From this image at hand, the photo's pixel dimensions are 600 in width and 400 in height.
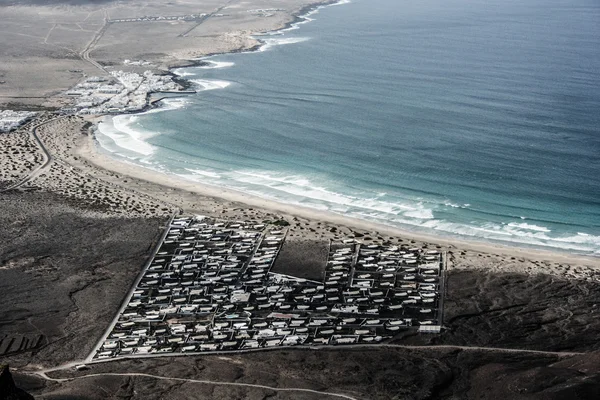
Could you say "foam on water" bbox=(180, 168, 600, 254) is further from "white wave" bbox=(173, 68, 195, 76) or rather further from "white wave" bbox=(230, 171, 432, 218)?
"white wave" bbox=(173, 68, 195, 76)

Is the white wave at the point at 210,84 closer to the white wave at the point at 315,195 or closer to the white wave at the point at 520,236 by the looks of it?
the white wave at the point at 315,195

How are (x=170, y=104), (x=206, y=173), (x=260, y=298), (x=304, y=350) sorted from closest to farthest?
(x=304, y=350), (x=260, y=298), (x=206, y=173), (x=170, y=104)

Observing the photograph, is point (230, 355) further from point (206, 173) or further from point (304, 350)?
point (206, 173)

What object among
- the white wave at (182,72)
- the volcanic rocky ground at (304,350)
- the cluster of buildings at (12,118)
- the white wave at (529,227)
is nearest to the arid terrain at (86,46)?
the white wave at (182,72)

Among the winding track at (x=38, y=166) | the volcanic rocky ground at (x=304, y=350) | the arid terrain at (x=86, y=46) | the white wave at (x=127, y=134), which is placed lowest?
the white wave at (x=127, y=134)

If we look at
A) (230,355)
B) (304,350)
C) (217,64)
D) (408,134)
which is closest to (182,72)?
(217,64)

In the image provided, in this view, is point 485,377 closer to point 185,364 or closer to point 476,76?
point 185,364

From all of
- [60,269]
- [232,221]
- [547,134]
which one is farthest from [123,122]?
[547,134]
